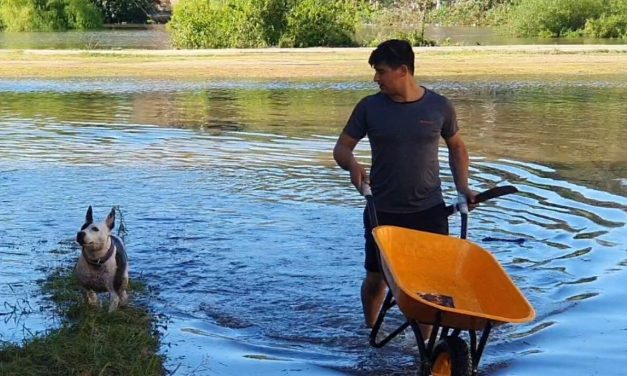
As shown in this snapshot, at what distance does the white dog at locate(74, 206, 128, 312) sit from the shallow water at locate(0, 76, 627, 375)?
393 mm

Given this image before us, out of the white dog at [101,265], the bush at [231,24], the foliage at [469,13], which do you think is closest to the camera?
the white dog at [101,265]

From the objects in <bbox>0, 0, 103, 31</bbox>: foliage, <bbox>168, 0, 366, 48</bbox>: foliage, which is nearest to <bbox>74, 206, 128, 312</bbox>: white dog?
<bbox>168, 0, 366, 48</bbox>: foliage

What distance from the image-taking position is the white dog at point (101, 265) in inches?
280

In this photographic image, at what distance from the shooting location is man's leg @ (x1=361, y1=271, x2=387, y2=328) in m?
6.71

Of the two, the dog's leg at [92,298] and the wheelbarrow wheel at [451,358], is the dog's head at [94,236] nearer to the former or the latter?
the dog's leg at [92,298]

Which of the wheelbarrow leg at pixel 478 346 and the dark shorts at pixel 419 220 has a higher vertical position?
the dark shorts at pixel 419 220

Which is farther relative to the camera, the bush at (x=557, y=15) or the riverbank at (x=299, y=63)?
the bush at (x=557, y=15)

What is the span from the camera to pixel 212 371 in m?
6.41

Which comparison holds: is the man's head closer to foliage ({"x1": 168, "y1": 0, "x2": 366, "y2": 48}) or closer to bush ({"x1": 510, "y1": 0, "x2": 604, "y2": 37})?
foliage ({"x1": 168, "y1": 0, "x2": 366, "y2": 48})

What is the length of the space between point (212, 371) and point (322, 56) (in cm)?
3429

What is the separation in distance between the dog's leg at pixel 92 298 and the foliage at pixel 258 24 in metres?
38.7

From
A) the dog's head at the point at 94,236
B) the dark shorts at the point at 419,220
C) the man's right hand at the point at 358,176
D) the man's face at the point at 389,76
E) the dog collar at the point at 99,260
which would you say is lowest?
the dog collar at the point at 99,260

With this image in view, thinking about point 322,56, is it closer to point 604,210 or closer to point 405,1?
point 405,1

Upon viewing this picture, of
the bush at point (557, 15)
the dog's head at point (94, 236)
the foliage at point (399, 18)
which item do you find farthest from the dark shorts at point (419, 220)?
the bush at point (557, 15)
